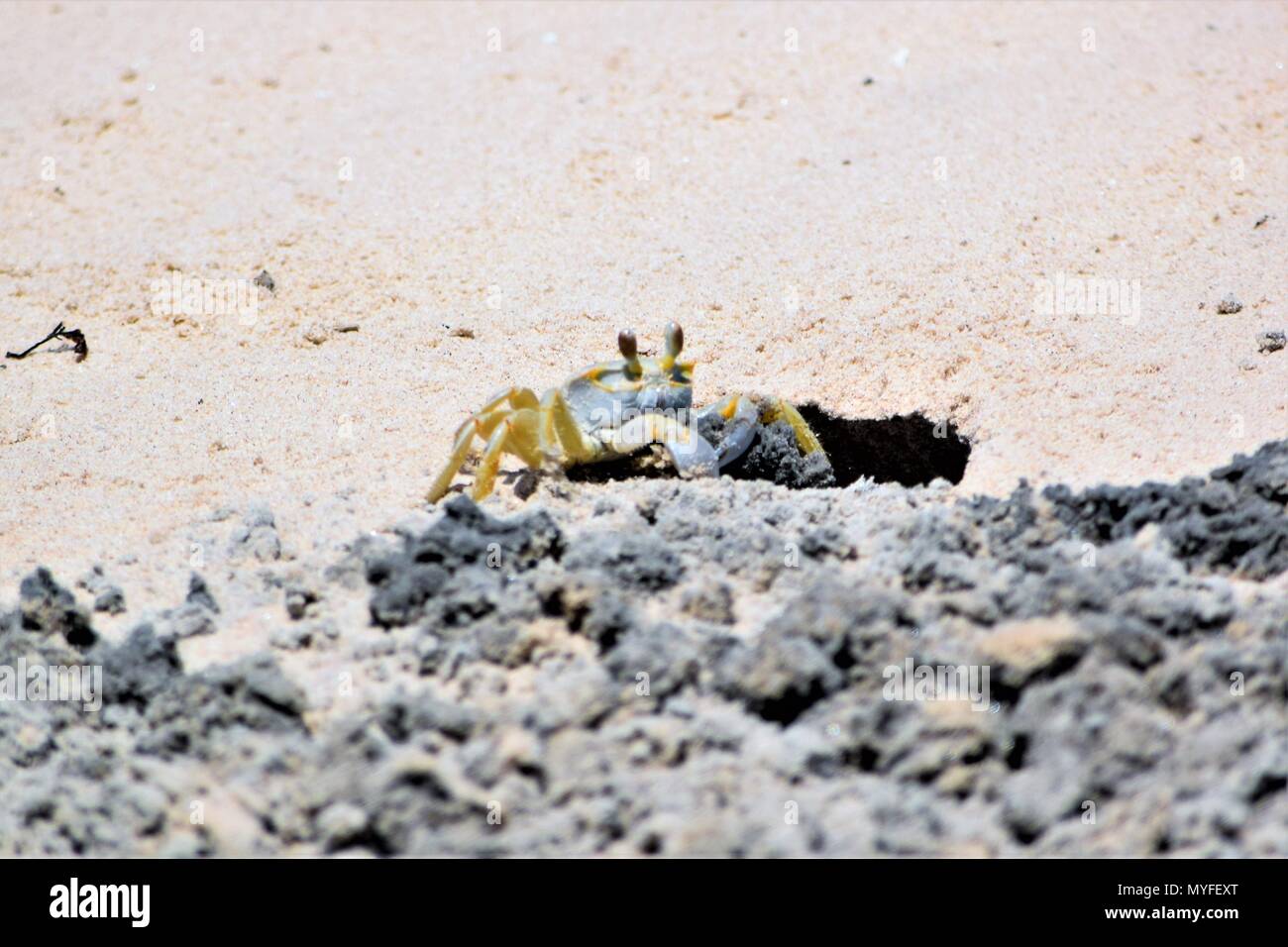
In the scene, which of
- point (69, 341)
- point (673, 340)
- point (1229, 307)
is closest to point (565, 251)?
point (673, 340)

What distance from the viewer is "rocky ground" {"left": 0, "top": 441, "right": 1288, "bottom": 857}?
2516 mm

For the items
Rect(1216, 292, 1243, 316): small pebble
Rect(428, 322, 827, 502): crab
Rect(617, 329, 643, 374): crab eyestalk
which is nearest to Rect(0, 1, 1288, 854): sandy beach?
Rect(1216, 292, 1243, 316): small pebble

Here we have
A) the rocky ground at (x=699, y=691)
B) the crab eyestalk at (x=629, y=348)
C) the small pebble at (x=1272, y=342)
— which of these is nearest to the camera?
the rocky ground at (x=699, y=691)

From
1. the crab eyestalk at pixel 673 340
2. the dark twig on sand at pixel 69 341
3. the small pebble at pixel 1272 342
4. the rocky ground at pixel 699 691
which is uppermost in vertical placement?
the dark twig on sand at pixel 69 341

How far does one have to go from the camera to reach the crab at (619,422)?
425cm

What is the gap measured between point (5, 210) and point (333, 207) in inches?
69.6

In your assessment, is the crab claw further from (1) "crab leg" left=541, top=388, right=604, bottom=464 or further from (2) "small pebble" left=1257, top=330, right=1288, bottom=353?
(2) "small pebble" left=1257, top=330, right=1288, bottom=353

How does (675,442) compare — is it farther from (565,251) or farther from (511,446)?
(565,251)

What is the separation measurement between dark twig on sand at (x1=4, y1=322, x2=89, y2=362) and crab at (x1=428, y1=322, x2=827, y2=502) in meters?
Answer: 2.16

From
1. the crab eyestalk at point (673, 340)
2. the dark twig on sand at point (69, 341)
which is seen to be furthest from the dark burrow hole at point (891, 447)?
the dark twig on sand at point (69, 341)

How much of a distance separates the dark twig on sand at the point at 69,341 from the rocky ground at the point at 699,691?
2185 mm

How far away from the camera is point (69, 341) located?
18.6 feet

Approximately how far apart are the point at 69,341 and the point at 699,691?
4001 millimetres

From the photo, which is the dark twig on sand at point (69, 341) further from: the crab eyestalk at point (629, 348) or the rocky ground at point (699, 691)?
the crab eyestalk at point (629, 348)
